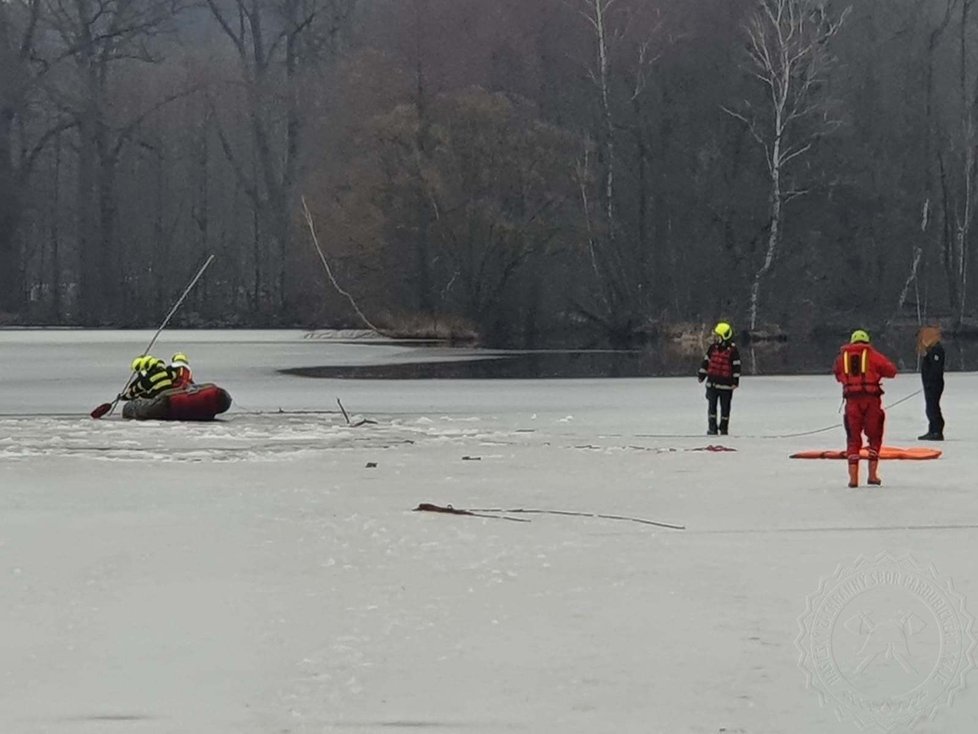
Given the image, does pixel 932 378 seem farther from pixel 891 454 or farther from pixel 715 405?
pixel 891 454

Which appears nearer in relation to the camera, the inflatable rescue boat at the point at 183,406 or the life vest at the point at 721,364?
the life vest at the point at 721,364

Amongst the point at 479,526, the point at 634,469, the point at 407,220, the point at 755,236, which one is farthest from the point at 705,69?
the point at 479,526

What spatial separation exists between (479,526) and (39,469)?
5.52 m

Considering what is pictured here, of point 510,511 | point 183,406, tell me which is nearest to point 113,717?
point 510,511

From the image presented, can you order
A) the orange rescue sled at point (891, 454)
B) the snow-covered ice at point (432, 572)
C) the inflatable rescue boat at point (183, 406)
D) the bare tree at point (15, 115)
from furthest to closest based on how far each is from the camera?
the bare tree at point (15, 115) < the inflatable rescue boat at point (183, 406) < the orange rescue sled at point (891, 454) < the snow-covered ice at point (432, 572)

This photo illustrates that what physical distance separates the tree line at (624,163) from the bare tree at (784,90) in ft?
0.38

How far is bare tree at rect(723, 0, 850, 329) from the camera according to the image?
1986 inches

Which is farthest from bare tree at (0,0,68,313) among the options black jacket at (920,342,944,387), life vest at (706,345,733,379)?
black jacket at (920,342,944,387)

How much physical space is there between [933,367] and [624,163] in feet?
125

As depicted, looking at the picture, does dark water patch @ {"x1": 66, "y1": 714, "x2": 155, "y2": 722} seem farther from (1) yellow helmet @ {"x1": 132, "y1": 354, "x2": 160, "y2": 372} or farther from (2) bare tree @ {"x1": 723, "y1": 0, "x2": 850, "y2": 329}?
(2) bare tree @ {"x1": 723, "y1": 0, "x2": 850, "y2": 329}

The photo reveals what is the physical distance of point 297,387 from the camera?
95.3 feet

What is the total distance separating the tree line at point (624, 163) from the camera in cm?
5162

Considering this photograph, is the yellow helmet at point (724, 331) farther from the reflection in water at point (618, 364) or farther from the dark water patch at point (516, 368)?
the reflection in water at point (618, 364)

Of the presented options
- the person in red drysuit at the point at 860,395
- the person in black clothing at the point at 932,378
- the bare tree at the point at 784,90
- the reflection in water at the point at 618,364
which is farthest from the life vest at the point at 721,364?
the bare tree at the point at 784,90
